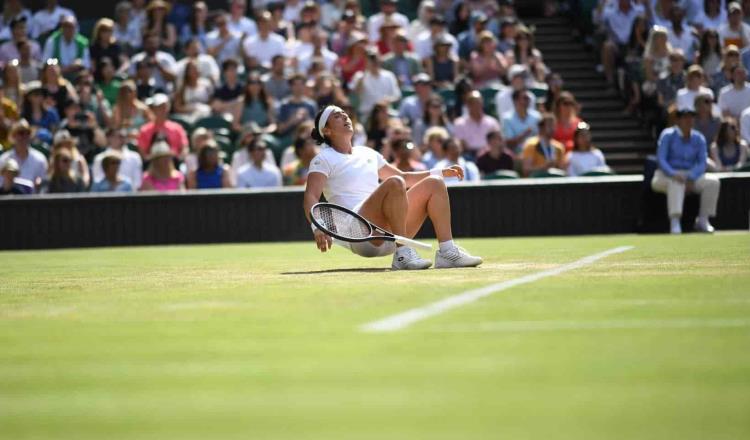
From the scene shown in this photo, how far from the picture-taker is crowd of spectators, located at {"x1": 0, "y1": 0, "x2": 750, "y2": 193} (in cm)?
1748

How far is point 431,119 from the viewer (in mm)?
18156

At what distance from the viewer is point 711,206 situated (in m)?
16.2

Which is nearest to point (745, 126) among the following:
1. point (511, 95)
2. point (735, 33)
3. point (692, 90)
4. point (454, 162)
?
point (692, 90)

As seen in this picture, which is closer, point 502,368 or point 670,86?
point 502,368

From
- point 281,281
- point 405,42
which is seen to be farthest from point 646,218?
point 281,281

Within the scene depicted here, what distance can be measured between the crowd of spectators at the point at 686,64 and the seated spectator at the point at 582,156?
1.00 m

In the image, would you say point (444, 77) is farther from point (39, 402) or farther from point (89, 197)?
point (39, 402)

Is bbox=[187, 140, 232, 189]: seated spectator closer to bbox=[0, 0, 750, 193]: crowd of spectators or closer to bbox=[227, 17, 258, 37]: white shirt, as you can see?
bbox=[0, 0, 750, 193]: crowd of spectators

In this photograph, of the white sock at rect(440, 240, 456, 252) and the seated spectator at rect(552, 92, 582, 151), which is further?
the seated spectator at rect(552, 92, 582, 151)

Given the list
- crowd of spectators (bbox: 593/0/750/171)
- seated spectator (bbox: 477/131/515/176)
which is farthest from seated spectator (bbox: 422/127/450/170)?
crowd of spectators (bbox: 593/0/750/171)

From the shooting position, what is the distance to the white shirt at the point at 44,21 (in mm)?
21428

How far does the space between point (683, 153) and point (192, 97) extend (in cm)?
665

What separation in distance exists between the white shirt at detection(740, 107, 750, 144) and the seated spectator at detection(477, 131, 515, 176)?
9.73ft

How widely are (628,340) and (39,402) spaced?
6.76ft
